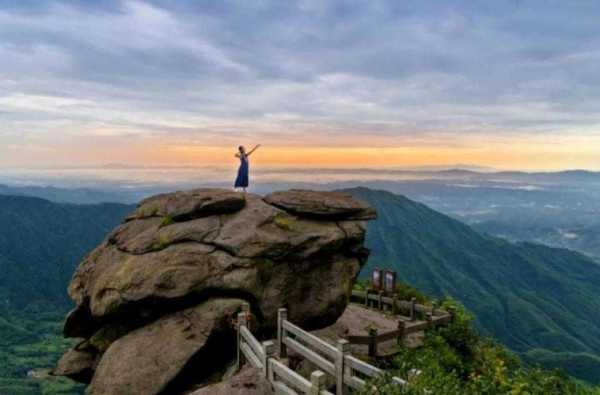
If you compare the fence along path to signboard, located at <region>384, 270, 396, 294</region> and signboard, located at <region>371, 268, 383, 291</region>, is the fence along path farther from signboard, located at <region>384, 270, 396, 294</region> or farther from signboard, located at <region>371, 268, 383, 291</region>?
signboard, located at <region>371, 268, 383, 291</region>

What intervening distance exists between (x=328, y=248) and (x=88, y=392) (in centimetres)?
1075

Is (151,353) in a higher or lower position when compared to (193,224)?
lower

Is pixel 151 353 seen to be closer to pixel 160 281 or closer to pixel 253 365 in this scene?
pixel 160 281

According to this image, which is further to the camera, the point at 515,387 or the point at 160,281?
the point at 160,281

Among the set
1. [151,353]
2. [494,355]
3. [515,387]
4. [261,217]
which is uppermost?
[261,217]

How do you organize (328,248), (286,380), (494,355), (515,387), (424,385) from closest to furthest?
(424,385) → (515,387) → (286,380) → (328,248) → (494,355)

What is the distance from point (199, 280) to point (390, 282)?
48.1 feet

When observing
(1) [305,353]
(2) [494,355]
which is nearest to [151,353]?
(1) [305,353]

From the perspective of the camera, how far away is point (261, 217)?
22.5 m

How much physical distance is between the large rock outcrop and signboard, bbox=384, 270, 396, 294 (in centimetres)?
Answer: 737

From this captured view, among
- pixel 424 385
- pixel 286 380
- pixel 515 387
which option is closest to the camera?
pixel 424 385

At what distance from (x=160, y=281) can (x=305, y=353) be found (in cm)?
640

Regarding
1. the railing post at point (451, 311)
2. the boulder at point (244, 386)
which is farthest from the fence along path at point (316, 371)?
the railing post at point (451, 311)

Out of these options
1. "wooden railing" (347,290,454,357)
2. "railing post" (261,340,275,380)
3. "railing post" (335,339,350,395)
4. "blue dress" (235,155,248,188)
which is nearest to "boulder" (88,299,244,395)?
"railing post" (261,340,275,380)
